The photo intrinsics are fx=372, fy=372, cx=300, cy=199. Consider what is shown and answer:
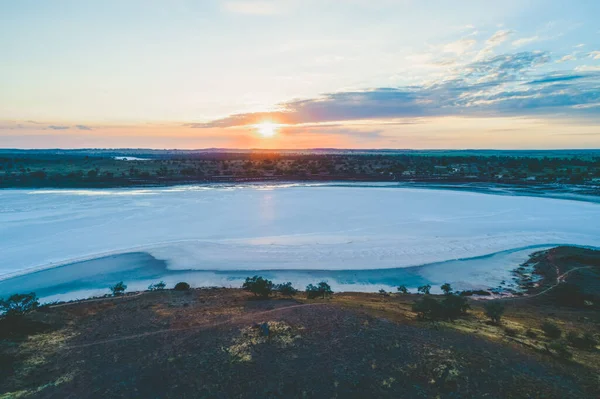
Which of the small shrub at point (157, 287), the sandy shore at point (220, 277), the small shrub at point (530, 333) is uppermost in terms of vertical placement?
the small shrub at point (530, 333)

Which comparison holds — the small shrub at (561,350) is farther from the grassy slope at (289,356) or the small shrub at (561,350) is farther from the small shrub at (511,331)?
the small shrub at (511,331)

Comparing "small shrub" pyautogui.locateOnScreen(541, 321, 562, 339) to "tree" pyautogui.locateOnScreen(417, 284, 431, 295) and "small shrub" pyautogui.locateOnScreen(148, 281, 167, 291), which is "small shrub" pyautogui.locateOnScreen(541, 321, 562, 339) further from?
"small shrub" pyautogui.locateOnScreen(148, 281, 167, 291)

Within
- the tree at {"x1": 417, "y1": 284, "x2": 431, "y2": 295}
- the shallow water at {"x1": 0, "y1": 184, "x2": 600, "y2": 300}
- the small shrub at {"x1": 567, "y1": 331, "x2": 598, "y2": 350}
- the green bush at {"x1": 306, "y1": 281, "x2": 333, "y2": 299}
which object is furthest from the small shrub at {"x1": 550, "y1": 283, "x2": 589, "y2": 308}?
the green bush at {"x1": 306, "y1": 281, "x2": 333, "y2": 299}

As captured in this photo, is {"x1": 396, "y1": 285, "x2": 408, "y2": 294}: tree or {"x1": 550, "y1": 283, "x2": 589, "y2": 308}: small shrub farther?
{"x1": 396, "y1": 285, "x2": 408, "y2": 294}: tree

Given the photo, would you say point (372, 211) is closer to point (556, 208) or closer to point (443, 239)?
point (443, 239)

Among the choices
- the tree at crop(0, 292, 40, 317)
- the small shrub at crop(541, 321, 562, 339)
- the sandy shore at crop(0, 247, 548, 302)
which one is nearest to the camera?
the small shrub at crop(541, 321, 562, 339)

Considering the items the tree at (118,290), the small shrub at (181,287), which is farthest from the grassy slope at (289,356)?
the small shrub at (181,287)
